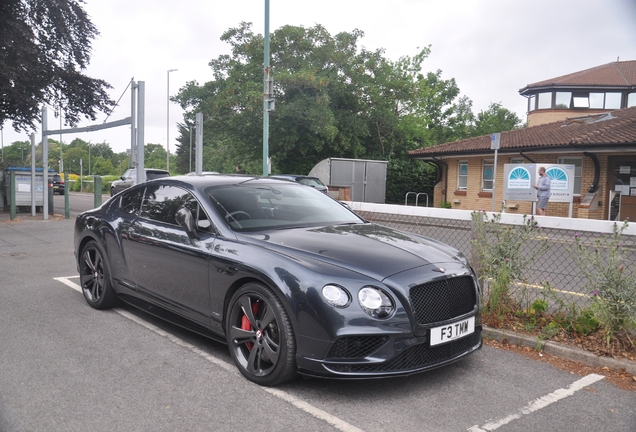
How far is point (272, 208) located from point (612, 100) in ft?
120

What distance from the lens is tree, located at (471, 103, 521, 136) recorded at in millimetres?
53844

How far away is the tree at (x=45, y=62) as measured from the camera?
17.4 m

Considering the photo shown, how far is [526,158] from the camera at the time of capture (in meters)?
23.3

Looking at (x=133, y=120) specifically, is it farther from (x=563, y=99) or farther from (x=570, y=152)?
(x=563, y=99)

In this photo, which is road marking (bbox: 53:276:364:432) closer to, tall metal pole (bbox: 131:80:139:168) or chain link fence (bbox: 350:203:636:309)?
chain link fence (bbox: 350:203:636:309)

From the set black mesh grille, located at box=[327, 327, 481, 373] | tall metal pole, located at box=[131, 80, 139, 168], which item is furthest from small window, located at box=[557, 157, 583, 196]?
black mesh grille, located at box=[327, 327, 481, 373]

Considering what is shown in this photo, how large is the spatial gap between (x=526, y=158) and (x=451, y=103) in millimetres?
30378

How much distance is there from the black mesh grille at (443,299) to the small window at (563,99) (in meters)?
34.4

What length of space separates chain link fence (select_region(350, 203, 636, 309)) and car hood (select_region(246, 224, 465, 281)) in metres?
1.31

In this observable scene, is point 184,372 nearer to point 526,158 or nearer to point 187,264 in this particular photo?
point 187,264

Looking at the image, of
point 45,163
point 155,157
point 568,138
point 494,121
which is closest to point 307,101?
point 568,138

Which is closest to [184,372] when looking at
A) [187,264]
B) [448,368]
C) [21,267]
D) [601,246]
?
[187,264]

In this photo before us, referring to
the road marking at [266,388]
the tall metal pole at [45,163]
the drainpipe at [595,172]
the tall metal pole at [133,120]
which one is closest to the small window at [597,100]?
the drainpipe at [595,172]

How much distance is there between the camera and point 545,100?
3500cm
